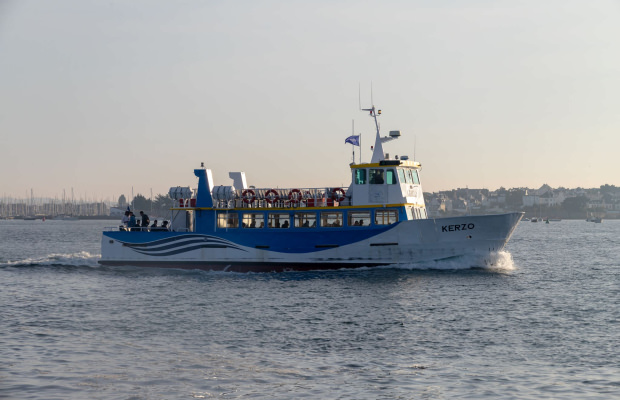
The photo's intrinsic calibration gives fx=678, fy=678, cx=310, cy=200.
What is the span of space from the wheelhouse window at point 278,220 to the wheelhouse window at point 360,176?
4.66 meters

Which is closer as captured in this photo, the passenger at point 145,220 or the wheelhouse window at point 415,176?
the wheelhouse window at point 415,176

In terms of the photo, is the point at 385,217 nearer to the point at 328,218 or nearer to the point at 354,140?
the point at 328,218

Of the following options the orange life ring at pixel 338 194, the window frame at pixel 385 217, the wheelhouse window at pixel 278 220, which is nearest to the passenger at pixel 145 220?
the wheelhouse window at pixel 278 220

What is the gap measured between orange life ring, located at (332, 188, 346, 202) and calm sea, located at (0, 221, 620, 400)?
470cm

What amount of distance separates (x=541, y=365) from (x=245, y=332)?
30.8 ft

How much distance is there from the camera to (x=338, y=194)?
3984cm

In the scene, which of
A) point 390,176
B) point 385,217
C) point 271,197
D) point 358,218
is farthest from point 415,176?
point 271,197

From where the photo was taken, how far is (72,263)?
45.7 metres

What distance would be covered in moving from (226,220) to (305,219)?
500 centimetres

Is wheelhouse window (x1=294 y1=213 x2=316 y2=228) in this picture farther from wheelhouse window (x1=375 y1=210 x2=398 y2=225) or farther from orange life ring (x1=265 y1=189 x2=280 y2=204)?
wheelhouse window (x1=375 y1=210 x2=398 y2=225)

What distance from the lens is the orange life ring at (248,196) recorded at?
41.0 metres

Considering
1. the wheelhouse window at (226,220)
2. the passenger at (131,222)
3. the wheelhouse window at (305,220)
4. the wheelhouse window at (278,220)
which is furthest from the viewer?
the passenger at (131,222)

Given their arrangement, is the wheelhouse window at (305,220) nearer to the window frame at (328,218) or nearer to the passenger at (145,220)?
the window frame at (328,218)

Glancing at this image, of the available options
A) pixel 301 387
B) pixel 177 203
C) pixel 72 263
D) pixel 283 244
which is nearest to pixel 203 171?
pixel 177 203
